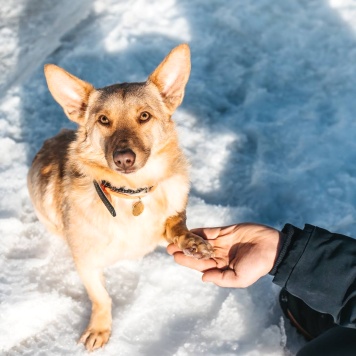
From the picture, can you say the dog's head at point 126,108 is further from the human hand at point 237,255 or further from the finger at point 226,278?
the finger at point 226,278

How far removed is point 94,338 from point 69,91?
1.69 metres

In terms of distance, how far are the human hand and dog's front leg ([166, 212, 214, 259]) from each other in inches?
3.3

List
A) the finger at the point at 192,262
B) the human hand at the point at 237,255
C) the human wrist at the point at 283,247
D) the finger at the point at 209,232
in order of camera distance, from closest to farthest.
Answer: the human wrist at the point at 283,247
the human hand at the point at 237,255
the finger at the point at 192,262
the finger at the point at 209,232

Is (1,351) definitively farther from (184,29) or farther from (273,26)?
(273,26)

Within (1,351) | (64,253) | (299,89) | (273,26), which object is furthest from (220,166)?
(1,351)

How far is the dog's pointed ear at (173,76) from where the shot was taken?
3.25 metres

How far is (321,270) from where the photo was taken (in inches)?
119

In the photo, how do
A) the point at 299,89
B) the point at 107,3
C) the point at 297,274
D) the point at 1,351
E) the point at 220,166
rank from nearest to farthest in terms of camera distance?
the point at 297,274
the point at 1,351
the point at 220,166
the point at 299,89
the point at 107,3

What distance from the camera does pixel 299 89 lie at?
520 centimetres

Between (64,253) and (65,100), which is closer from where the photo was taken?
(65,100)

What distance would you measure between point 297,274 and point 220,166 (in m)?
1.82

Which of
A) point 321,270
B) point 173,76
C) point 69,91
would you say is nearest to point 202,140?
point 173,76

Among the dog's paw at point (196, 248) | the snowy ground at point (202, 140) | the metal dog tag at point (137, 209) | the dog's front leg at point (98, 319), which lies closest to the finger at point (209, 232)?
the dog's paw at point (196, 248)

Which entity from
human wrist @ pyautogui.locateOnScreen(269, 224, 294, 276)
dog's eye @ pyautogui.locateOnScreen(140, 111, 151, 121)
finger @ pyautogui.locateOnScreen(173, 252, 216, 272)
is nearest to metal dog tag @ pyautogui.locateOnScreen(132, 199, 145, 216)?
finger @ pyautogui.locateOnScreen(173, 252, 216, 272)
